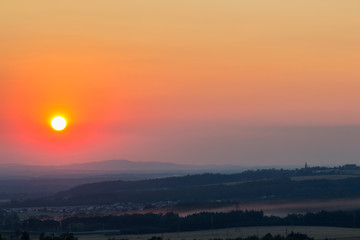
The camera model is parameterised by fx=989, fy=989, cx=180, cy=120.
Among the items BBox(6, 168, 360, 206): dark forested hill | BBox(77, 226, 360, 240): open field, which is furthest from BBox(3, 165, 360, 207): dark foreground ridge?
BBox(77, 226, 360, 240): open field

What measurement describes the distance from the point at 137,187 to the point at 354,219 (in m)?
65.9

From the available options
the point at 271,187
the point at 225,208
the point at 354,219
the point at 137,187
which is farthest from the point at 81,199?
the point at 354,219

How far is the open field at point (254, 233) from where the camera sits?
62.9m

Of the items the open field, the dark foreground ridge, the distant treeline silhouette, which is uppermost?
the dark foreground ridge

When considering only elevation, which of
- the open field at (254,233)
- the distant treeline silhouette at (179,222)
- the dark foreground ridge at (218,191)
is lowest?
the open field at (254,233)

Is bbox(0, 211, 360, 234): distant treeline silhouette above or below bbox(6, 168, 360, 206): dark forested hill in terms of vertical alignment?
below

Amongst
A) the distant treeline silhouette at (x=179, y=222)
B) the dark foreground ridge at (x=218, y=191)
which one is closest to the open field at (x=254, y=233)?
the distant treeline silhouette at (x=179, y=222)

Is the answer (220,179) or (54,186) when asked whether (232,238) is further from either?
(54,186)

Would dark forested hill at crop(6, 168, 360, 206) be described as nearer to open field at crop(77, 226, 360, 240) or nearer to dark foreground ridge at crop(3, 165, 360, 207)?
dark foreground ridge at crop(3, 165, 360, 207)

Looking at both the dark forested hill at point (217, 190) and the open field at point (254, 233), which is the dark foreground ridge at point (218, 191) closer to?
the dark forested hill at point (217, 190)

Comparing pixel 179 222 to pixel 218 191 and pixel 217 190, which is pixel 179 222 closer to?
pixel 218 191

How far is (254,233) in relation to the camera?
65250mm

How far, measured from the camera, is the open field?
62.9m

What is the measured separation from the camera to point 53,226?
257 ft
